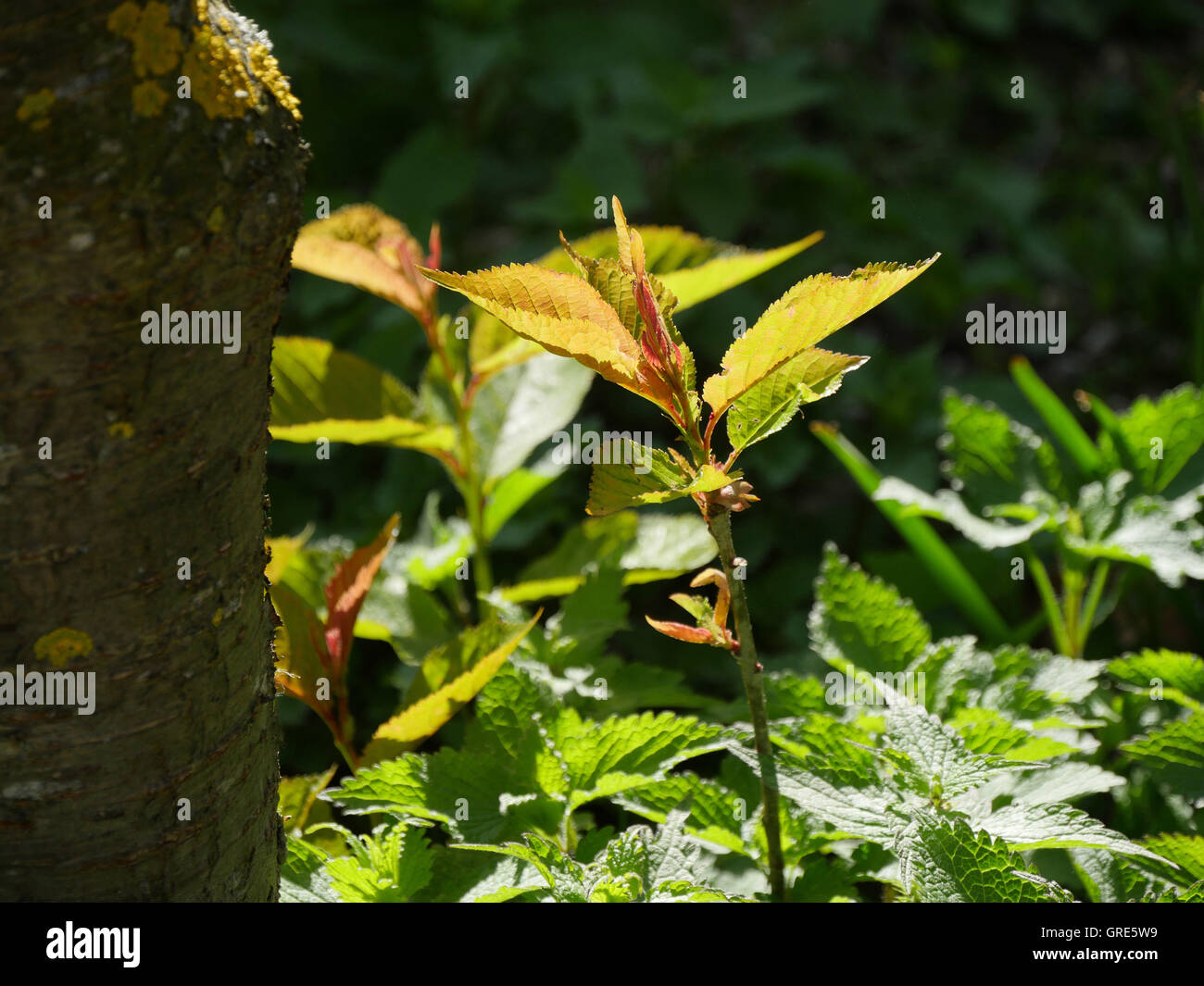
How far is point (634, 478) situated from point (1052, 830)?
1.82 ft

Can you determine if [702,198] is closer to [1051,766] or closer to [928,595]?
[928,595]

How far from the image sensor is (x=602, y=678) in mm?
1525

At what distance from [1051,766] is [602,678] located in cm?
57

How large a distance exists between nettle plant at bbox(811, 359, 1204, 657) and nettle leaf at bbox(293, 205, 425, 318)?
688 millimetres

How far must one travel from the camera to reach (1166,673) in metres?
1.43

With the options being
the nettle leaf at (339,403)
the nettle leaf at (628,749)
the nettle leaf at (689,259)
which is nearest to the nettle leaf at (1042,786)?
the nettle leaf at (628,749)

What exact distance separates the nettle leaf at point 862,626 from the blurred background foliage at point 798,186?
1.25 ft

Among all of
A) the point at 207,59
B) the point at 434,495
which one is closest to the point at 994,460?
→ the point at 434,495

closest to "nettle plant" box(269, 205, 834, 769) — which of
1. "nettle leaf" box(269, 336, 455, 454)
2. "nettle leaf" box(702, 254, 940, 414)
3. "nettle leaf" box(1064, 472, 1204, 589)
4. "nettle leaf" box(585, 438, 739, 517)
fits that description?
"nettle leaf" box(269, 336, 455, 454)

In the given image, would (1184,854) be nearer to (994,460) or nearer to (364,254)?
(994,460)

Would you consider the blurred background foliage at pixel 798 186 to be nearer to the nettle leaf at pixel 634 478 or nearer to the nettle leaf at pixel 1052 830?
the nettle leaf at pixel 1052 830

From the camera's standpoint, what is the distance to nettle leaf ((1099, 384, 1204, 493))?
168cm

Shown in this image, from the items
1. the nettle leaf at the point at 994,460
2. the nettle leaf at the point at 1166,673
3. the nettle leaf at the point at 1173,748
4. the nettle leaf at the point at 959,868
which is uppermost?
the nettle leaf at the point at 994,460

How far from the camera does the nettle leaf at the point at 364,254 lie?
1526 mm
